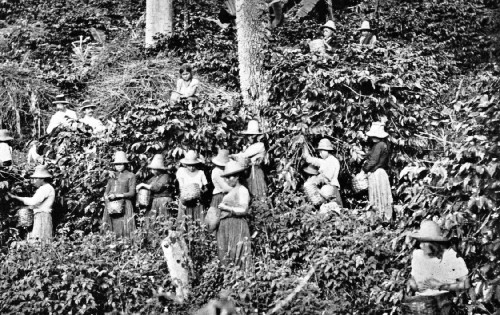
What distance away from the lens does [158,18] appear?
17.7 metres

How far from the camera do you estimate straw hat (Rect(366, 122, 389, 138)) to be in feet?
35.0

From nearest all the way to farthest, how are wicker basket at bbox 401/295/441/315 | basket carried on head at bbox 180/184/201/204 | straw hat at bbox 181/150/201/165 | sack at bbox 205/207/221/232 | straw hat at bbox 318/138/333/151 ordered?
wicker basket at bbox 401/295/441/315 < sack at bbox 205/207/221/232 < basket carried on head at bbox 180/184/201/204 < straw hat at bbox 318/138/333/151 < straw hat at bbox 181/150/201/165

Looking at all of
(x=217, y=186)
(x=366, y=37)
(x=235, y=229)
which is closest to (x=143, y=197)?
(x=217, y=186)

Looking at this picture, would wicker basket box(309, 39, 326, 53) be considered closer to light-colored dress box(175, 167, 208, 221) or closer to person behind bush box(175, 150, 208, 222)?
person behind bush box(175, 150, 208, 222)

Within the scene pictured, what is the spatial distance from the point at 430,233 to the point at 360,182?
3443 millimetres

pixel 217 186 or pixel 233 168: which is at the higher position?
pixel 233 168

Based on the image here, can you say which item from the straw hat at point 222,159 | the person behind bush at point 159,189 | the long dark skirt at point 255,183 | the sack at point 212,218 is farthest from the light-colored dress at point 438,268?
the person behind bush at point 159,189

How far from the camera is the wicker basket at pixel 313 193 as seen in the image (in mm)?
10234

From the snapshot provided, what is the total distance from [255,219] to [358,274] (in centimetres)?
194

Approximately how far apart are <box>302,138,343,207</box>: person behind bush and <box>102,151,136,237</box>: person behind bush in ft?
8.73

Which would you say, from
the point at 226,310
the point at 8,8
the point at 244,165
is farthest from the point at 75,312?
the point at 8,8

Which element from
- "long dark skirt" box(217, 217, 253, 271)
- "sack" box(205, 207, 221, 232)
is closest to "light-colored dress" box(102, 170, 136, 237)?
"sack" box(205, 207, 221, 232)

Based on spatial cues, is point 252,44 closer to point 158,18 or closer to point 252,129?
point 252,129

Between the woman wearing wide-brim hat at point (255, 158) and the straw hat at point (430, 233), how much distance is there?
3.24 metres
